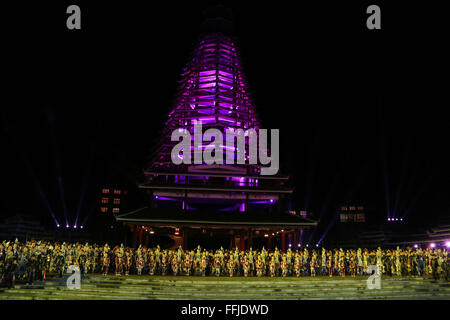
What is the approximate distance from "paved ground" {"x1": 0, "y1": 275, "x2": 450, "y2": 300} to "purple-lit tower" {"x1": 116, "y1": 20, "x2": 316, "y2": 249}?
8.59 m

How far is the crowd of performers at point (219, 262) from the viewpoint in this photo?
19.4 metres

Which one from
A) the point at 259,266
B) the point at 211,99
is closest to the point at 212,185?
the point at 211,99

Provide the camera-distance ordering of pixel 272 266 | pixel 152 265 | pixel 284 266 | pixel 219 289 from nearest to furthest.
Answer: pixel 219 289, pixel 152 265, pixel 272 266, pixel 284 266

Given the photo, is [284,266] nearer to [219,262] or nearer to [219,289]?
[219,262]

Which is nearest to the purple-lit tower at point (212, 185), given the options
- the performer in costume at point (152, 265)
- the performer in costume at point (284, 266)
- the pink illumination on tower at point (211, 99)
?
the pink illumination on tower at point (211, 99)

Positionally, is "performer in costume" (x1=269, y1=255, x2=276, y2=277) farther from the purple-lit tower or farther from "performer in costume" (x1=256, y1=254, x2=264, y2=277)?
the purple-lit tower

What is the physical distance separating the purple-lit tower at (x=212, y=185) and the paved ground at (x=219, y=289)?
8.59 m

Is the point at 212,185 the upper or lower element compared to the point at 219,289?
upper

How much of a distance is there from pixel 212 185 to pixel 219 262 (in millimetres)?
9437

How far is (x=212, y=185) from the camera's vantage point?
29250 millimetres

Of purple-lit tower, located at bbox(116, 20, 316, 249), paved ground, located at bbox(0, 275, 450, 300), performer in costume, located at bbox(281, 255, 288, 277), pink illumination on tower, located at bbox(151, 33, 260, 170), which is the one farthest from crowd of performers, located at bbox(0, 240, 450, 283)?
pink illumination on tower, located at bbox(151, 33, 260, 170)

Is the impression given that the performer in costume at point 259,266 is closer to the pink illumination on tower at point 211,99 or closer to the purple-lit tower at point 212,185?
the purple-lit tower at point 212,185

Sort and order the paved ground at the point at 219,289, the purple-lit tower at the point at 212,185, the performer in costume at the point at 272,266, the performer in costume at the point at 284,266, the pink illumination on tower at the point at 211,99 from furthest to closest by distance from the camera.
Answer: the pink illumination on tower at the point at 211,99, the purple-lit tower at the point at 212,185, the performer in costume at the point at 284,266, the performer in costume at the point at 272,266, the paved ground at the point at 219,289

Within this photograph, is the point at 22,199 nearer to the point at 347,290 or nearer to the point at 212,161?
the point at 212,161
